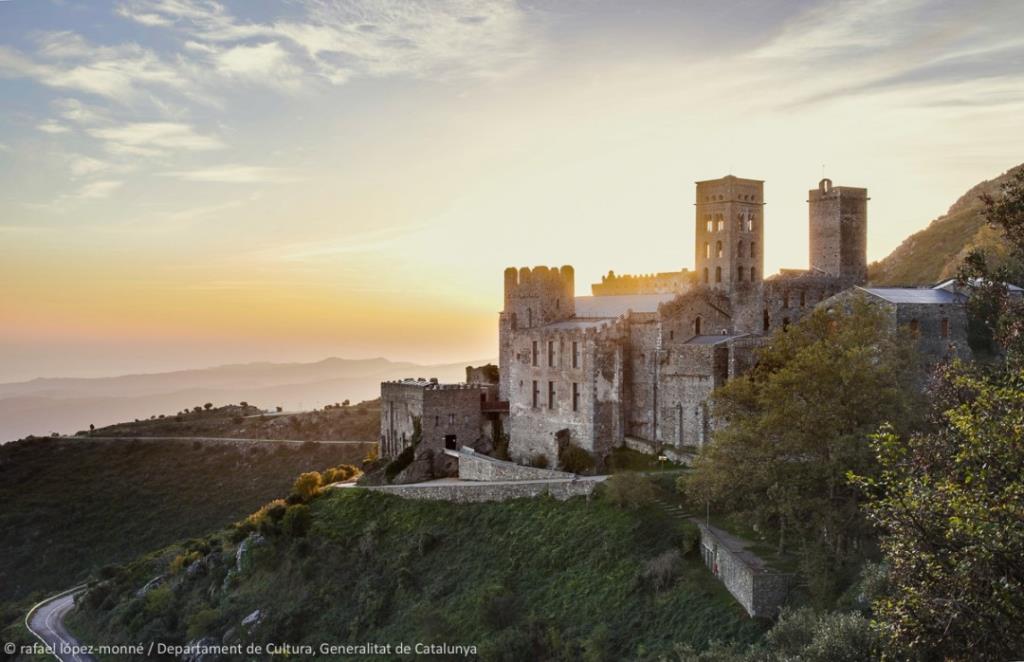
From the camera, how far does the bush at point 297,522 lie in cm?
5347

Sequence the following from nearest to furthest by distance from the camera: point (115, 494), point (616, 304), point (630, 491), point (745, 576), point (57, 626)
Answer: point (745, 576)
point (630, 491)
point (57, 626)
point (616, 304)
point (115, 494)

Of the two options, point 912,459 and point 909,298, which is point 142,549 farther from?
point 912,459

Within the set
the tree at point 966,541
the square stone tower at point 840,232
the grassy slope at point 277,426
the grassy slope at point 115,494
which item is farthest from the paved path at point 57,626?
the square stone tower at point 840,232

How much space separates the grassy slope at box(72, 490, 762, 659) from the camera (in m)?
36.0

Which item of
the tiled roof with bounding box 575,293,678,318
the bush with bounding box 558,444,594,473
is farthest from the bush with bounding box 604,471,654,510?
the tiled roof with bounding box 575,293,678,318

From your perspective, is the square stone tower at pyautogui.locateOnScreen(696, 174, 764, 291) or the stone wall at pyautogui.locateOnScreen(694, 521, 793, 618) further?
the square stone tower at pyautogui.locateOnScreen(696, 174, 764, 291)

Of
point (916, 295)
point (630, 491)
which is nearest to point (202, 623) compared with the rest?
point (630, 491)

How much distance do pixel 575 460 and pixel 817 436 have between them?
815 inches

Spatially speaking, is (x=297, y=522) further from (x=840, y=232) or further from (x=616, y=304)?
(x=840, y=232)

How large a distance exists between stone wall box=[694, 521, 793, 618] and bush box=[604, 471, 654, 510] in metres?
4.91

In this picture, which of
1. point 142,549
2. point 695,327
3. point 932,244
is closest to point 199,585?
point 142,549

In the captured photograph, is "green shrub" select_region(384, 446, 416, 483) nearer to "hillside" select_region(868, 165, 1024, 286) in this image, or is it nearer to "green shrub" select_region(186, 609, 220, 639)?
"green shrub" select_region(186, 609, 220, 639)

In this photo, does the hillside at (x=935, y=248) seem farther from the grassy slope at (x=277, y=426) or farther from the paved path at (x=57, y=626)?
the paved path at (x=57, y=626)

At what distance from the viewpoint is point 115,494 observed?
82.1 m
